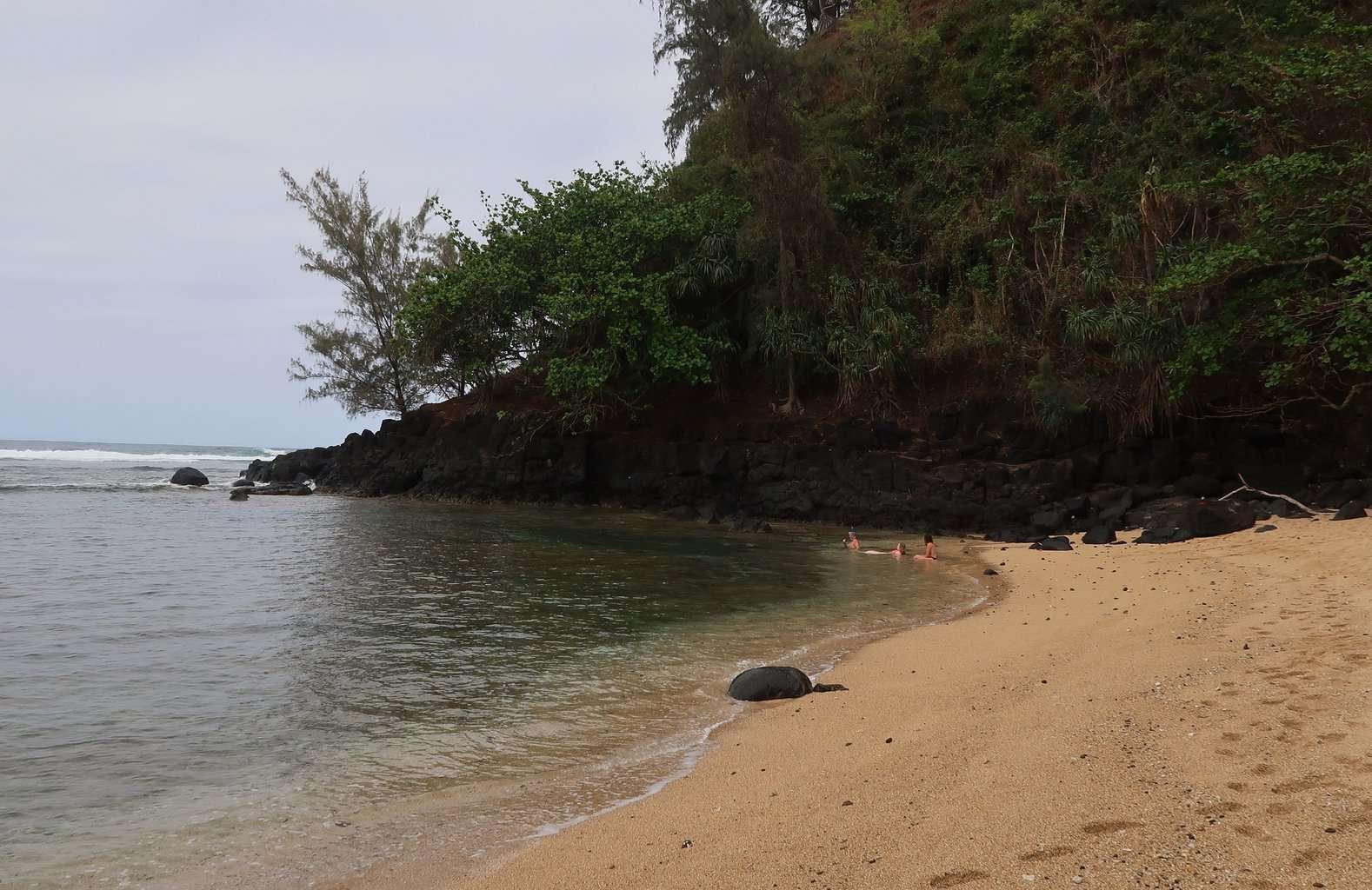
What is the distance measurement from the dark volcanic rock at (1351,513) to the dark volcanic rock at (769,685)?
11441 mm

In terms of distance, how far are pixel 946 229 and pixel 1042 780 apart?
2378cm

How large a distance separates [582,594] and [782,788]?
306 inches

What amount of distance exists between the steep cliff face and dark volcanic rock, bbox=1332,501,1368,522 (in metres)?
1.69

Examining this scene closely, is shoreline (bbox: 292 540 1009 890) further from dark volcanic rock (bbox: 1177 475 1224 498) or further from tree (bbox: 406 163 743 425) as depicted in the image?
tree (bbox: 406 163 743 425)

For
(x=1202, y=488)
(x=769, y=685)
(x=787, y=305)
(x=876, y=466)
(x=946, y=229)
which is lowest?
(x=769, y=685)

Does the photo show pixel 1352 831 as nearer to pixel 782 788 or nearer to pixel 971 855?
pixel 971 855

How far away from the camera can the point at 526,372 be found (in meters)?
29.0

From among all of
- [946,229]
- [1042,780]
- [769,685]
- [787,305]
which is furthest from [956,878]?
[946,229]

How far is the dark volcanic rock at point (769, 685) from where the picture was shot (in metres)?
6.68

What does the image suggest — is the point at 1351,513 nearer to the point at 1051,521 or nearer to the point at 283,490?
the point at 1051,521

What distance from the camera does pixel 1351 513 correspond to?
518 inches

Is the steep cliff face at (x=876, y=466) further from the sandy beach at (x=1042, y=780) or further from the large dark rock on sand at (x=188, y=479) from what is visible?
the sandy beach at (x=1042, y=780)

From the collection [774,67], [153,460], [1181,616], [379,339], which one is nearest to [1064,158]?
[774,67]

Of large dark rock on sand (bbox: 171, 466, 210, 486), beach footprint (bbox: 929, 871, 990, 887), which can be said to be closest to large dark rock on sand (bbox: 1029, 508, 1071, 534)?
beach footprint (bbox: 929, 871, 990, 887)
